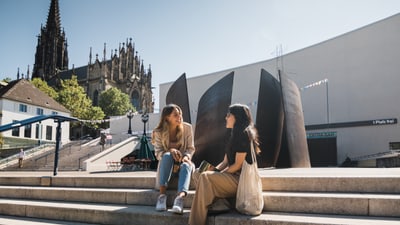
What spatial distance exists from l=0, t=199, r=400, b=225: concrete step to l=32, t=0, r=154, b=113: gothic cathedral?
208ft

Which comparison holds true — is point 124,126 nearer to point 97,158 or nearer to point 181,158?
point 97,158

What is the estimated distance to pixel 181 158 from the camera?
4145mm

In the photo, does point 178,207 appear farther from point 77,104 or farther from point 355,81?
point 77,104

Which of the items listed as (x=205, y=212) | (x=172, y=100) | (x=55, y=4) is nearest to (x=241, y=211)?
(x=205, y=212)

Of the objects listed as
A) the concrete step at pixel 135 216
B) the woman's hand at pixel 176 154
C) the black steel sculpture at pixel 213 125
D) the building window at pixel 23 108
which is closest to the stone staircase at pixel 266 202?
the concrete step at pixel 135 216

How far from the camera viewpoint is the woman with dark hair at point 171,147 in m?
3.96

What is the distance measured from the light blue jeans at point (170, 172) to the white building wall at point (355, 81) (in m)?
23.5

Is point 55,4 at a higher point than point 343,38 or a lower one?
higher

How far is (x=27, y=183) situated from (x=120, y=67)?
67.4m

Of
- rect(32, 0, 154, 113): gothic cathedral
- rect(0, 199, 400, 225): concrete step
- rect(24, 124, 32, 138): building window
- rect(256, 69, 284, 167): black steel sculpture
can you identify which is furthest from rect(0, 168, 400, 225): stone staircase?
rect(32, 0, 154, 113): gothic cathedral

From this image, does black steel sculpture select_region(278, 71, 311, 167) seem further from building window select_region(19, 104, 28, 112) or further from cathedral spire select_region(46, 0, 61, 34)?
cathedral spire select_region(46, 0, 61, 34)

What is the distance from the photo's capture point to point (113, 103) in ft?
197

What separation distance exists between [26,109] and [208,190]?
1644 inches

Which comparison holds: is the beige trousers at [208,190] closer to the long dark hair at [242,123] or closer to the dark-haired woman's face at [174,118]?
the long dark hair at [242,123]
